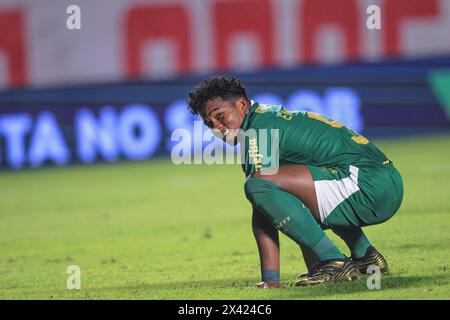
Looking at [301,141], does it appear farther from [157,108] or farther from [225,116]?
[157,108]

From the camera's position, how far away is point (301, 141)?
19.6 ft

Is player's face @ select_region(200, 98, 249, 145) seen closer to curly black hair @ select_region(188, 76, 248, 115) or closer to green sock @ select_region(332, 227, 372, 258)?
curly black hair @ select_region(188, 76, 248, 115)

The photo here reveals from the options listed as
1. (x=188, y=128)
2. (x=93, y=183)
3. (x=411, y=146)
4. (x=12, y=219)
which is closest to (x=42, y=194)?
(x=93, y=183)

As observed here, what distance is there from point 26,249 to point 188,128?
21.5ft

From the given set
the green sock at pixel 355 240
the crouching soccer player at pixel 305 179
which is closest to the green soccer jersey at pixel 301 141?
the crouching soccer player at pixel 305 179

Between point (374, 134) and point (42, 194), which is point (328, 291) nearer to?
point (42, 194)

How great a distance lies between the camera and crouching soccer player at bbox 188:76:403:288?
578 cm

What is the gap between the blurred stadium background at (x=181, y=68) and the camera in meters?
15.3

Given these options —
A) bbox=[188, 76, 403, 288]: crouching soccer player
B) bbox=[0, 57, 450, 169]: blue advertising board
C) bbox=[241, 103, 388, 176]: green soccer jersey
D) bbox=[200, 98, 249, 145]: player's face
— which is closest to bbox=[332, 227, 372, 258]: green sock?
bbox=[188, 76, 403, 288]: crouching soccer player

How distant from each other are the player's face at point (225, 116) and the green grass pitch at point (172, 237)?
966 millimetres

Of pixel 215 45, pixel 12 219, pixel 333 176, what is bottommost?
pixel 12 219

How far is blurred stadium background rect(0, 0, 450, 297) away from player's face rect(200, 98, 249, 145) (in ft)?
28.5
